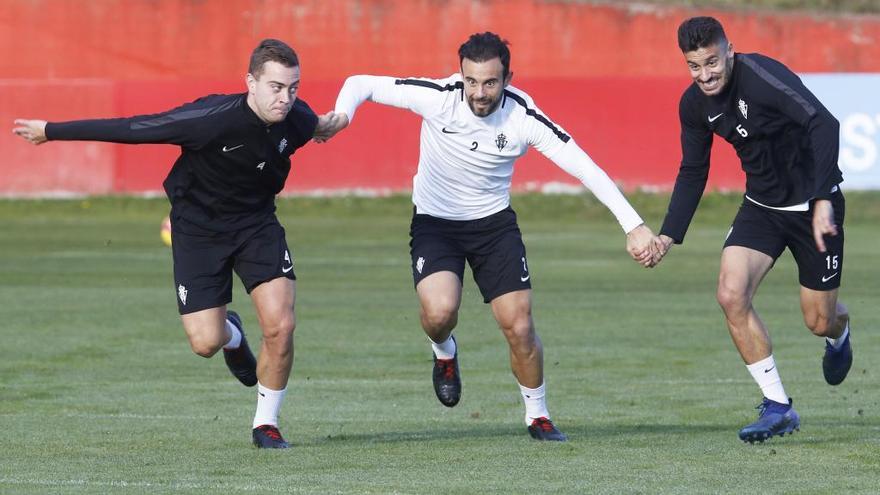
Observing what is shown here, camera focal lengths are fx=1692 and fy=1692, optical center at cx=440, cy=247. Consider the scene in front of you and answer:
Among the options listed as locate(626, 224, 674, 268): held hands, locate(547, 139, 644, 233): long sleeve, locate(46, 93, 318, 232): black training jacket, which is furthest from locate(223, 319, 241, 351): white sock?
locate(626, 224, 674, 268): held hands

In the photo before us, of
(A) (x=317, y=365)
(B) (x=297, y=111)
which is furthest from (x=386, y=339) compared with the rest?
(B) (x=297, y=111)

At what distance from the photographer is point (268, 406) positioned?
9938 millimetres

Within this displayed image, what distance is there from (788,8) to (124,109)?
593 inches

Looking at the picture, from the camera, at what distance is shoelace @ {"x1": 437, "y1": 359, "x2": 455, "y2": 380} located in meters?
11.2

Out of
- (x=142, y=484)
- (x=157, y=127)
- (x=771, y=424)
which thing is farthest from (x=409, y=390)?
(x=142, y=484)

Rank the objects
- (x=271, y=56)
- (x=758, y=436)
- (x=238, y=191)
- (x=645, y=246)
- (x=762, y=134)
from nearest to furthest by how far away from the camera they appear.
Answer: (x=271, y=56) < (x=758, y=436) < (x=238, y=191) < (x=762, y=134) < (x=645, y=246)

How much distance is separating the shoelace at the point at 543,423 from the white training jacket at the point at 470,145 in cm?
129

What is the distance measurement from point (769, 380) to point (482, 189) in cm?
213

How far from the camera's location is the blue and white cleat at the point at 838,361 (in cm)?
1148

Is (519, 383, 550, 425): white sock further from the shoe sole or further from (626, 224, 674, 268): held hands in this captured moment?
the shoe sole

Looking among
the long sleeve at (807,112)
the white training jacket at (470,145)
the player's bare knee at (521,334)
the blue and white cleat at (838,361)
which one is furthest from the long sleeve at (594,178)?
the blue and white cleat at (838,361)

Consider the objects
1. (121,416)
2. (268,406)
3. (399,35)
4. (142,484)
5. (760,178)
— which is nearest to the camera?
(142,484)

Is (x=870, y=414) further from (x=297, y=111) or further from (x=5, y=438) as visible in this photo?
(x=5, y=438)

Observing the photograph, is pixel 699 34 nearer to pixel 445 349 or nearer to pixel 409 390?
pixel 445 349
